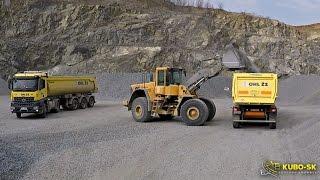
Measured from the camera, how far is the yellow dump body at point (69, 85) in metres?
21.9

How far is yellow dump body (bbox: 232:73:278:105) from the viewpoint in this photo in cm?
1589

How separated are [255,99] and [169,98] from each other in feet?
12.4

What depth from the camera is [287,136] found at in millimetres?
14055

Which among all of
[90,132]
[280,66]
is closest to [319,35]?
[280,66]

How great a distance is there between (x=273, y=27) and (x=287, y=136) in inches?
1582

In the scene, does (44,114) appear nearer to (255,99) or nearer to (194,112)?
(194,112)

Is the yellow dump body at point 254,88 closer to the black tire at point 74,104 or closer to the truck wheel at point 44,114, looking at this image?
the truck wheel at point 44,114

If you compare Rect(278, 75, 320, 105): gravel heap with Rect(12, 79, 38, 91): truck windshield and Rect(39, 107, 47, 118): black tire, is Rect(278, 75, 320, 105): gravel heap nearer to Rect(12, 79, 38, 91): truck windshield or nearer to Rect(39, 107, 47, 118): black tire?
Rect(39, 107, 47, 118): black tire

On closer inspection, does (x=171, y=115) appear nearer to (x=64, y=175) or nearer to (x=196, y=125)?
(x=196, y=125)

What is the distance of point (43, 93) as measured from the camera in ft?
67.5

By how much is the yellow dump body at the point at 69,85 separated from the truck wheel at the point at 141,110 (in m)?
5.36

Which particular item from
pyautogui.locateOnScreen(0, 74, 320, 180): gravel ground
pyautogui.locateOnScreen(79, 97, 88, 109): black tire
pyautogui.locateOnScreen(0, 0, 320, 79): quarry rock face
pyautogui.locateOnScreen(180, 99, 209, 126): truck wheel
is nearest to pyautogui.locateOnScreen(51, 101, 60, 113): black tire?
pyautogui.locateOnScreen(79, 97, 88, 109): black tire

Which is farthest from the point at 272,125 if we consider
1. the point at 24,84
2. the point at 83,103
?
the point at 83,103

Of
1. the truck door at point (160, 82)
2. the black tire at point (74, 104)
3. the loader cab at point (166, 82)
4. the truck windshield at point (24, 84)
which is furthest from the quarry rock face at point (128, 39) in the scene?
the truck door at point (160, 82)
